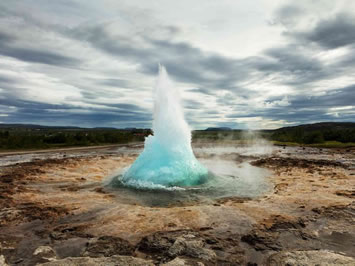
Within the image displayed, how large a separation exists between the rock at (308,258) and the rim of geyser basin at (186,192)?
410 centimetres

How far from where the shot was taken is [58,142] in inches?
1692

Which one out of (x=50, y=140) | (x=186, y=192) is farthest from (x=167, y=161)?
(x=50, y=140)

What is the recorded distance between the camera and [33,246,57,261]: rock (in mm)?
4664

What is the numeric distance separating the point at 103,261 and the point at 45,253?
1422 mm

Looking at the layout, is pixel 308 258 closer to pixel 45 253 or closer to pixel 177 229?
pixel 177 229

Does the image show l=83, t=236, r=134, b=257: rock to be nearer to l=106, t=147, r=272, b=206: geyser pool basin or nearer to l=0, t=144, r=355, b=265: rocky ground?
l=0, t=144, r=355, b=265: rocky ground

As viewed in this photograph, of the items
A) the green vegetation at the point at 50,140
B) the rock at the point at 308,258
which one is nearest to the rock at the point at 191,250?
the rock at the point at 308,258

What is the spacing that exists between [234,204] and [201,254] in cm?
378

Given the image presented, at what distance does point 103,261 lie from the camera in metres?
4.33

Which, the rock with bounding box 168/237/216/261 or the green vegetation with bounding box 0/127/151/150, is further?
the green vegetation with bounding box 0/127/151/150

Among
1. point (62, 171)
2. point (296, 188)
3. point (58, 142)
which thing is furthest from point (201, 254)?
point (58, 142)

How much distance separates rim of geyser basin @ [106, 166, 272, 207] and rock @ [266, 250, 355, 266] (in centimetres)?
410

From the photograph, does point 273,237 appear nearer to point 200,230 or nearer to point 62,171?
point 200,230

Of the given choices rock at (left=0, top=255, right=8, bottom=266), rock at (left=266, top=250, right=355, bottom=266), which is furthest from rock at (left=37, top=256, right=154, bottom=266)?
rock at (left=266, top=250, right=355, bottom=266)
